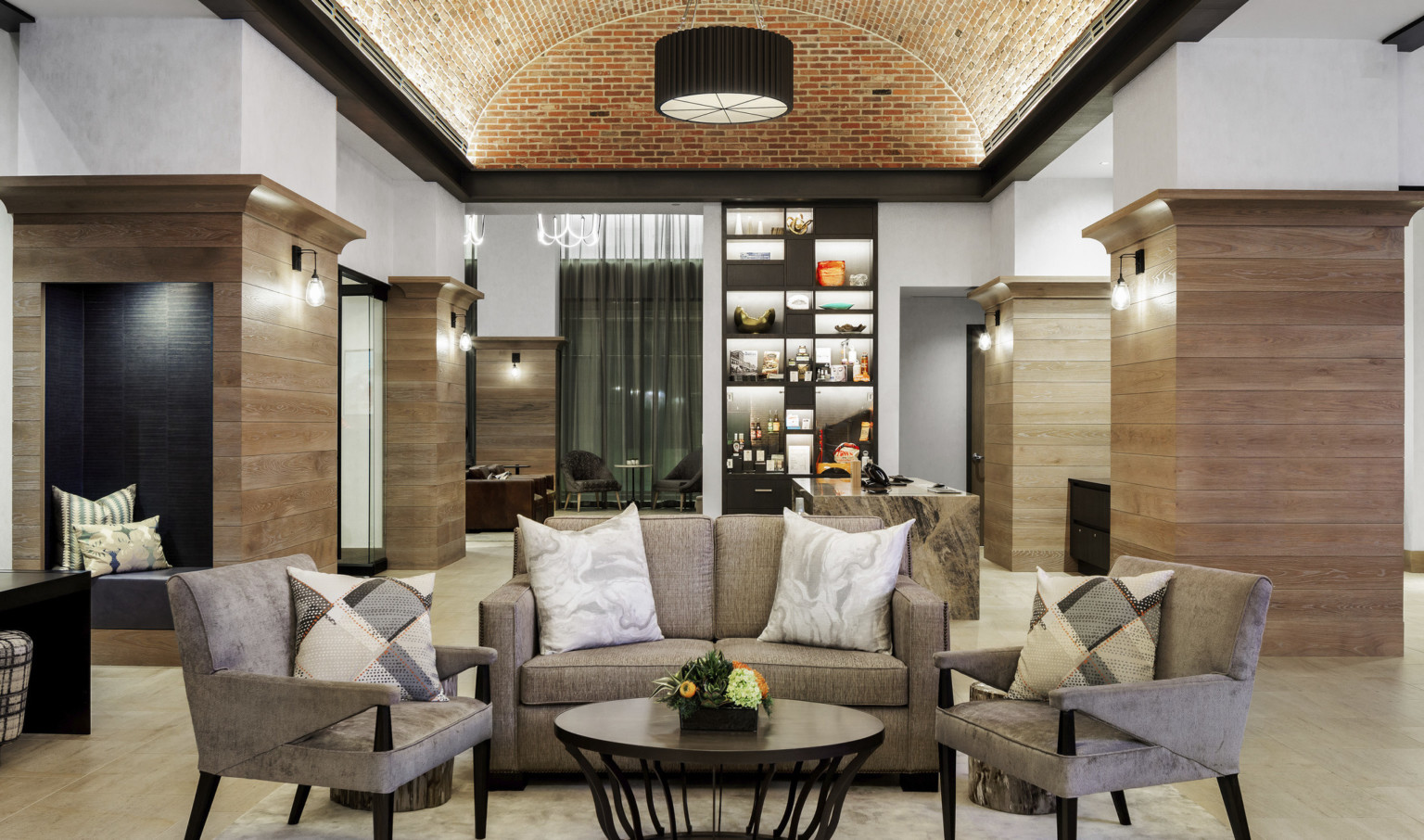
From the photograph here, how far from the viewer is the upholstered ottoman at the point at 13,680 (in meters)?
3.59

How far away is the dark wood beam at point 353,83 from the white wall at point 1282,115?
4.83 meters

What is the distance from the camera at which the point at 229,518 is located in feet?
16.3

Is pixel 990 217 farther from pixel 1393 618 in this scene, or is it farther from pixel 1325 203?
pixel 1393 618

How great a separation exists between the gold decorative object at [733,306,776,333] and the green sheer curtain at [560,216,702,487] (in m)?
4.98

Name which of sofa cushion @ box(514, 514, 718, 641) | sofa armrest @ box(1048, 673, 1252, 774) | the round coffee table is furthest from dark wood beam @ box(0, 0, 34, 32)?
sofa armrest @ box(1048, 673, 1252, 774)

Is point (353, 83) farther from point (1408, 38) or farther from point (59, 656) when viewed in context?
point (1408, 38)

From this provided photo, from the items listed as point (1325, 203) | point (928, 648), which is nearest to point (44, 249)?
point (928, 648)

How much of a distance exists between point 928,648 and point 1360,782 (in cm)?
166

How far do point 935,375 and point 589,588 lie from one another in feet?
26.2

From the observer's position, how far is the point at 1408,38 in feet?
17.3

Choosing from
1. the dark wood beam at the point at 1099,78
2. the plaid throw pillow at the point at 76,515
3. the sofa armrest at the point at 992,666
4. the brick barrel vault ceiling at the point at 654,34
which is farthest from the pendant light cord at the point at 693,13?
the sofa armrest at the point at 992,666

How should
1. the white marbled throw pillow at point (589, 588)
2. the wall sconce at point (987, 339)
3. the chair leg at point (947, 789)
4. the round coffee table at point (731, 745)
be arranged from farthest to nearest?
the wall sconce at point (987, 339)
the white marbled throw pillow at point (589, 588)
the chair leg at point (947, 789)
the round coffee table at point (731, 745)

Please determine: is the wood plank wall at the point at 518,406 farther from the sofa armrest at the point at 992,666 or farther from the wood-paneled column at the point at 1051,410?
the sofa armrest at the point at 992,666

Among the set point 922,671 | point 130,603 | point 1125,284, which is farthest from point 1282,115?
point 130,603
